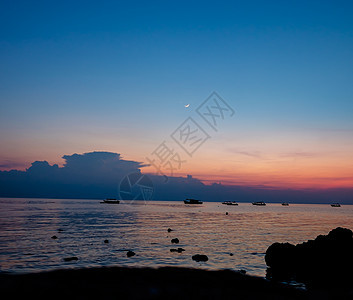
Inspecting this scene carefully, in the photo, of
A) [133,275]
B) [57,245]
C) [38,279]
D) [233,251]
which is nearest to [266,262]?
[233,251]

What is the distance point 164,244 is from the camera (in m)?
39.7

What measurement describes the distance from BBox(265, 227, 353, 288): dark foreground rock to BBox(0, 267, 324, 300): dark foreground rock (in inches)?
201

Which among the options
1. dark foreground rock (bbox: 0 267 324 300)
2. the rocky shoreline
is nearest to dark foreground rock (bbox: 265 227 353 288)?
the rocky shoreline

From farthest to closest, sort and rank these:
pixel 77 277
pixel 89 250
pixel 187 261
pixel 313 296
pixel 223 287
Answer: pixel 89 250
pixel 187 261
pixel 77 277
pixel 223 287
pixel 313 296

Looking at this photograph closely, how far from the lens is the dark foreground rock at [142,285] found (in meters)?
17.2

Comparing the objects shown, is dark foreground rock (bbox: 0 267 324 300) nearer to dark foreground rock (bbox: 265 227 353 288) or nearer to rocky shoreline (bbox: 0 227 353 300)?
rocky shoreline (bbox: 0 227 353 300)

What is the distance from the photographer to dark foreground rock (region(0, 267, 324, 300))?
17.2 meters

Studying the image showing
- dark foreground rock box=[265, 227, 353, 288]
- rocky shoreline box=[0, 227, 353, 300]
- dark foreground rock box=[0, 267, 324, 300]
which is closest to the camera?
dark foreground rock box=[0, 267, 324, 300]

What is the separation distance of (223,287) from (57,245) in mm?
26559

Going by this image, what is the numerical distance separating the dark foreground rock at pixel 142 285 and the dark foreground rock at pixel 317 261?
510 centimetres

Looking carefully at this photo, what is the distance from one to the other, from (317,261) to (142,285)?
18.3m

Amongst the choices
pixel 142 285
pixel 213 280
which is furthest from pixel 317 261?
pixel 142 285

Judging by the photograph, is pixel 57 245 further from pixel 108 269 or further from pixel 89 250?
pixel 108 269

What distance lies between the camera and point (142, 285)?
19.6m
